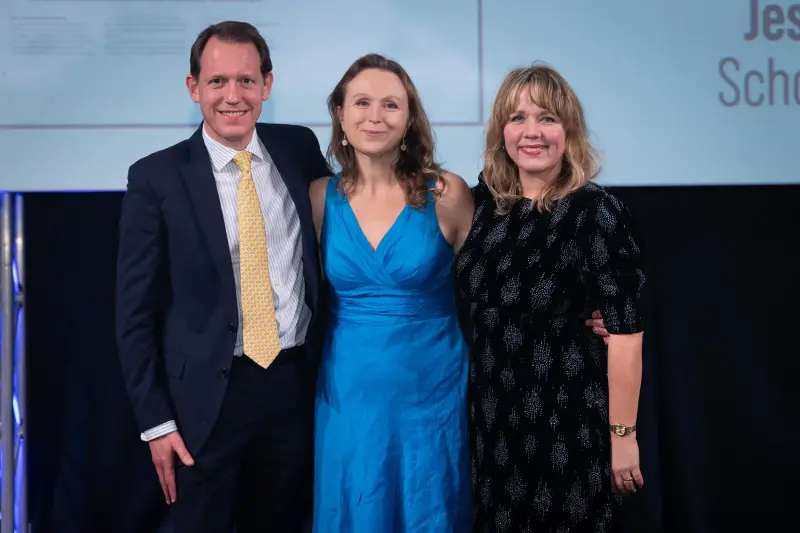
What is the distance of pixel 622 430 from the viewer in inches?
70.7

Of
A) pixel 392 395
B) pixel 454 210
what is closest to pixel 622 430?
pixel 392 395

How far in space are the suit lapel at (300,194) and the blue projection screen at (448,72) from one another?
1.49 ft

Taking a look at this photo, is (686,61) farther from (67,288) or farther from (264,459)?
(67,288)

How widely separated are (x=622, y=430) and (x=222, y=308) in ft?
2.96

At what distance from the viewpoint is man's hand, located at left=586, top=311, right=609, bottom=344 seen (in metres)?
1.85

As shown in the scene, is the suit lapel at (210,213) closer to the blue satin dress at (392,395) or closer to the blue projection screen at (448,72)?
the blue satin dress at (392,395)

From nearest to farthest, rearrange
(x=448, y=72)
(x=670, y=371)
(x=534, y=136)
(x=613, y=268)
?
(x=613, y=268) → (x=534, y=136) → (x=448, y=72) → (x=670, y=371)

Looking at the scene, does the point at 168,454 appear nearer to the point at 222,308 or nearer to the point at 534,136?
the point at 222,308

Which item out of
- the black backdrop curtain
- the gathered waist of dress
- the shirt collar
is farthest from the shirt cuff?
the black backdrop curtain

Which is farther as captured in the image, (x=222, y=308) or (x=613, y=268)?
(x=222, y=308)

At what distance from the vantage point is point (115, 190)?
2.57 meters

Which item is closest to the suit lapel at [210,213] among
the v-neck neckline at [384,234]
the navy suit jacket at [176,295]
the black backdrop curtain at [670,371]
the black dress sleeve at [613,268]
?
the navy suit jacket at [176,295]

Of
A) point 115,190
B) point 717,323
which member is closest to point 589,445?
point 717,323

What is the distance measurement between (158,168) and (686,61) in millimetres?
1634
